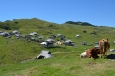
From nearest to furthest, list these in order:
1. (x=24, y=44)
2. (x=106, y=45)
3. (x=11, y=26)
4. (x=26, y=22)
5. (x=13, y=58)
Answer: (x=106, y=45)
(x=13, y=58)
(x=24, y=44)
(x=11, y=26)
(x=26, y=22)

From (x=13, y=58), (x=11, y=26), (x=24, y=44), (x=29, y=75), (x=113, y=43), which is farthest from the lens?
(x=11, y=26)

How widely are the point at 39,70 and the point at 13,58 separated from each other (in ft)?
136

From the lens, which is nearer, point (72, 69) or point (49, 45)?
point (72, 69)

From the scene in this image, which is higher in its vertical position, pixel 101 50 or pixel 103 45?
pixel 103 45

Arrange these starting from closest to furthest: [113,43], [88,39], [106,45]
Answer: [106,45] → [113,43] → [88,39]

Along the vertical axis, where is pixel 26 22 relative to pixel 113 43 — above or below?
above

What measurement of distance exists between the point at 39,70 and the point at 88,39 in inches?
3976

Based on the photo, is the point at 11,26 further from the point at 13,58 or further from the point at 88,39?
the point at 13,58

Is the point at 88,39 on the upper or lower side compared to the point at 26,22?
lower

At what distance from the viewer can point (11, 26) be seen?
16075 centimetres

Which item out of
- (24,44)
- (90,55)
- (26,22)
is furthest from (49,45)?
(26,22)

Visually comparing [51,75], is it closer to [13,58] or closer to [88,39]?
[13,58]

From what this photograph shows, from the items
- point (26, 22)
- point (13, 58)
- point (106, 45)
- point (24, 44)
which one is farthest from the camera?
point (26, 22)

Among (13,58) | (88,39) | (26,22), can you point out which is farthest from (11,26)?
(13,58)
